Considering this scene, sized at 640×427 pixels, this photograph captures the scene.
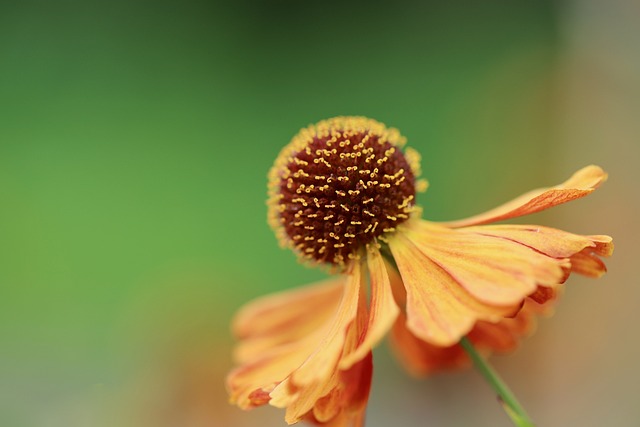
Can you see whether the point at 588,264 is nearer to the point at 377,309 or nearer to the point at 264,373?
the point at 377,309

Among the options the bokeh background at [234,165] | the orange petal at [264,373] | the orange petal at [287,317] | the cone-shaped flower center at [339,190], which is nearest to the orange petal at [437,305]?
the cone-shaped flower center at [339,190]

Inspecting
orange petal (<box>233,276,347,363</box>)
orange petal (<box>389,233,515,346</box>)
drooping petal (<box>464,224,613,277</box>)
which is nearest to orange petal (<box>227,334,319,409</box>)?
orange petal (<box>233,276,347,363</box>)

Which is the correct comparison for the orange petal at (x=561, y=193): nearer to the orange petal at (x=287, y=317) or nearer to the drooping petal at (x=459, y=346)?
the drooping petal at (x=459, y=346)

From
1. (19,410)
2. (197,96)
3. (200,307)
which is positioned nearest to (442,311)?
(200,307)

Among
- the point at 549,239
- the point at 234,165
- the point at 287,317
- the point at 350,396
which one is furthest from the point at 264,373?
the point at 234,165

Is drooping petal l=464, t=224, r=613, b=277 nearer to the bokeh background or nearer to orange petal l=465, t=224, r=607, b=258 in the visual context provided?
orange petal l=465, t=224, r=607, b=258

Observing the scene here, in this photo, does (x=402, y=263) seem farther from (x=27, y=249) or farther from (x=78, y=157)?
(x=78, y=157)
